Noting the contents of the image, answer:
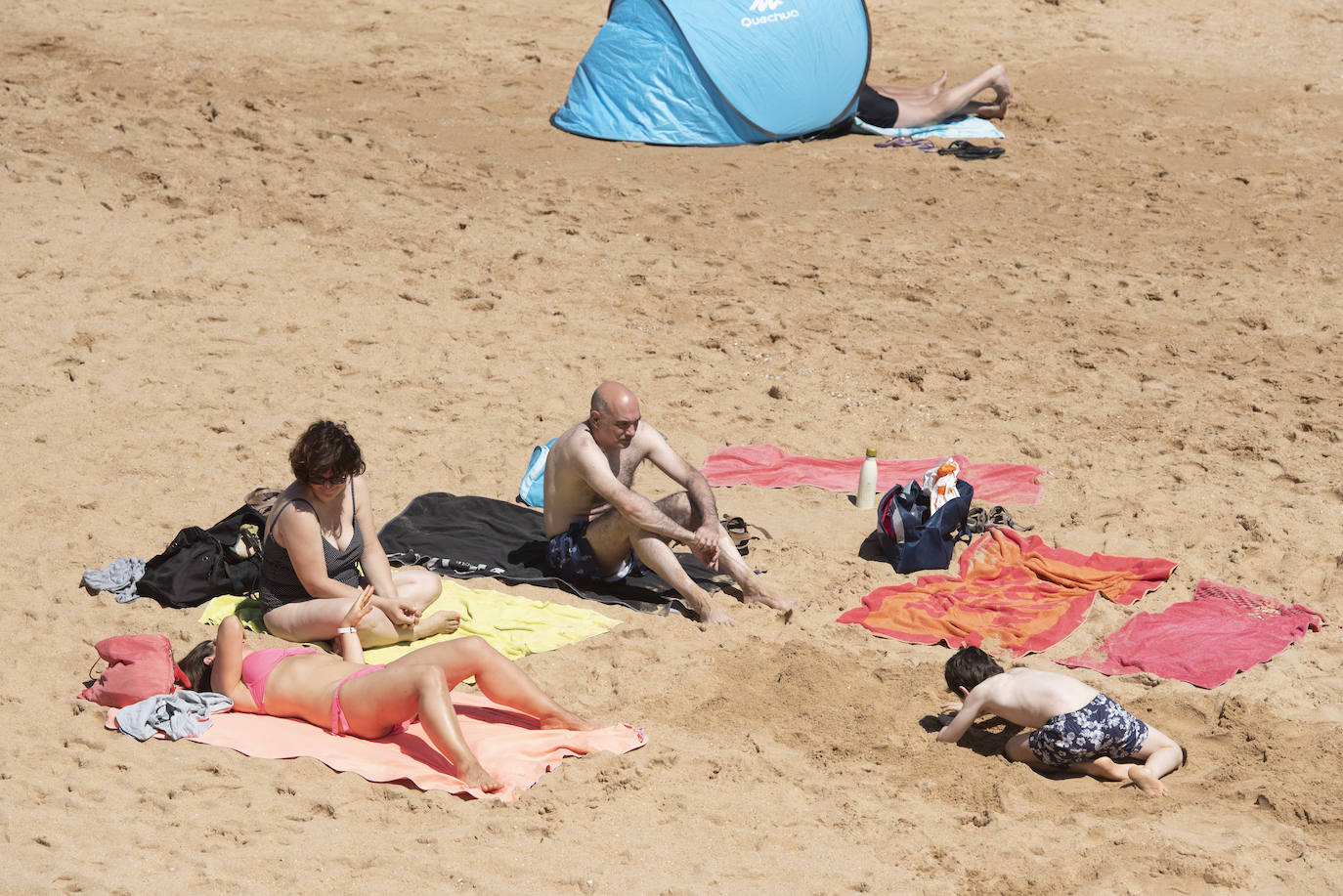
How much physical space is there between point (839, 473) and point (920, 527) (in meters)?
1.11

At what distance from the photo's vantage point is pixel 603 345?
8.90 m

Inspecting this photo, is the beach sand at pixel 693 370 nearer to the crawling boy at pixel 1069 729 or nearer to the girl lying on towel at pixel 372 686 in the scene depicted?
the crawling boy at pixel 1069 729

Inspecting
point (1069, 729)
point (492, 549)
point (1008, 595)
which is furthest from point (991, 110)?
point (1069, 729)

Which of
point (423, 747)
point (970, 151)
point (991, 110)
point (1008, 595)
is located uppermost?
point (991, 110)

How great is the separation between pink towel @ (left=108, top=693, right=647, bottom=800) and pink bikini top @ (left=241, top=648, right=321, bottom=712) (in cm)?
9

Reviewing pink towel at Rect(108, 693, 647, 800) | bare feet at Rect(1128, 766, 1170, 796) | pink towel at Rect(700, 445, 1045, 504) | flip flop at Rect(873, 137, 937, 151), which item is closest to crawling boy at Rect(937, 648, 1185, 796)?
bare feet at Rect(1128, 766, 1170, 796)

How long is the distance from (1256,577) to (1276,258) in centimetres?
440

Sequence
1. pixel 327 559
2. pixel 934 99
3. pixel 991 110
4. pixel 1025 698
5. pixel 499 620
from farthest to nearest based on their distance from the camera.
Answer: pixel 991 110 < pixel 934 99 < pixel 499 620 < pixel 327 559 < pixel 1025 698

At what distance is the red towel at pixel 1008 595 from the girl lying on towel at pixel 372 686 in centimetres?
179

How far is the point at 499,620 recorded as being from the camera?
19.7 feet

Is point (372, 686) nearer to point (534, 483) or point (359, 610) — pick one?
point (359, 610)

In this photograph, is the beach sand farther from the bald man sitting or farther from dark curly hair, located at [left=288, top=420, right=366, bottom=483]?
dark curly hair, located at [left=288, top=420, right=366, bottom=483]

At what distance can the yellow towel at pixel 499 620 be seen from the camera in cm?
579

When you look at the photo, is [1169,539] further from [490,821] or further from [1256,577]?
[490,821]
